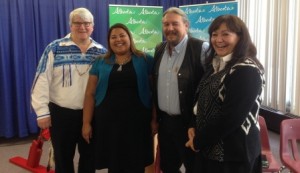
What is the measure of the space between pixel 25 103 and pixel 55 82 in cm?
200

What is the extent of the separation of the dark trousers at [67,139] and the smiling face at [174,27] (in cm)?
81

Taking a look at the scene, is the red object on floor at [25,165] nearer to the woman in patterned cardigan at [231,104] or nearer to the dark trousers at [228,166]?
the dark trousers at [228,166]

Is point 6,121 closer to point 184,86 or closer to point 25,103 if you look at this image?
point 25,103

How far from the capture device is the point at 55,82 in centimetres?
221

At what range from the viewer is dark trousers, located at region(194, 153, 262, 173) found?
1509 mm

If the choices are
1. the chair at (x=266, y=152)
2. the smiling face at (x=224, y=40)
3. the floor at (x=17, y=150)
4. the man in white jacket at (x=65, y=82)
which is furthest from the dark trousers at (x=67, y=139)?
the chair at (x=266, y=152)

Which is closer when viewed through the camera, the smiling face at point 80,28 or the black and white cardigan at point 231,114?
the black and white cardigan at point 231,114

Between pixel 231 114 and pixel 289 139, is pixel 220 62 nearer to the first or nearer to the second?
pixel 231 114

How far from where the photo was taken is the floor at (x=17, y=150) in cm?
327

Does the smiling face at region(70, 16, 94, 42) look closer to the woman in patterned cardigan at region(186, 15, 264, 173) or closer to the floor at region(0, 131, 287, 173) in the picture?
the woman in patterned cardigan at region(186, 15, 264, 173)

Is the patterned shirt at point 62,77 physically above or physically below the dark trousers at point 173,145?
above

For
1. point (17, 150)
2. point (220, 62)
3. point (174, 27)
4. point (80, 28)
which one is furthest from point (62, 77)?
point (17, 150)

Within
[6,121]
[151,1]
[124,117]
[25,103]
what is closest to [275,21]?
[151,1]

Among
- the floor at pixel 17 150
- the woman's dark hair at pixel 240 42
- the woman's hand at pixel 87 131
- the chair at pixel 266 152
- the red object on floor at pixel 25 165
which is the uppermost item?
the woman's dark hair at pixel 240 42
